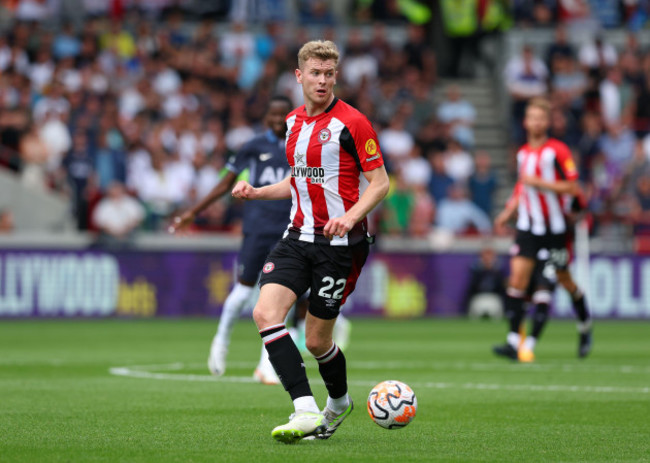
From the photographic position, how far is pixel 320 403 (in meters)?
9.92

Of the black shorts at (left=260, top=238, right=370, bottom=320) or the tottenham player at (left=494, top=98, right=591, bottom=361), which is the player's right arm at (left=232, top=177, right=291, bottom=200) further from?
the tottenham player at (left=494, top=98, right=591, bottom=361)

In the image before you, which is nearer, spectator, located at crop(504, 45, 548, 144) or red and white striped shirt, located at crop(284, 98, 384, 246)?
red and white striped shirt, located at crop(284, 98, 384, 246)

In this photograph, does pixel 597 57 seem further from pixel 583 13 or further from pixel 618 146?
pixel 618 146

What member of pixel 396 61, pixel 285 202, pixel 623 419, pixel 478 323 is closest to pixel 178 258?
pixel 478 323

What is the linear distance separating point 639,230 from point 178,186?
898 cm

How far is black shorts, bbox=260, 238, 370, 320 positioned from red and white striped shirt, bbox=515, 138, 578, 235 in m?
6.90

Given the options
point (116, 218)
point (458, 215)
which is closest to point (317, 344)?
point (116, 218)

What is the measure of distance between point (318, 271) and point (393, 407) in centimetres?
99

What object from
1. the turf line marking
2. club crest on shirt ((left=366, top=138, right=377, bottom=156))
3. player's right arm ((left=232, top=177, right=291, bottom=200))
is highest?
club crest on shirt ((left=366, top=138, right=377, bottom=156))

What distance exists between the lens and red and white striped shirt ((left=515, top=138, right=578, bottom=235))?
14.4m

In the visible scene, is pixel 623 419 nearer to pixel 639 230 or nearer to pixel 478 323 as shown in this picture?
pixel 478 323

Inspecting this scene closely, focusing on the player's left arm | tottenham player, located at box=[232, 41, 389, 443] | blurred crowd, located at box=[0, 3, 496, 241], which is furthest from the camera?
blurred crowd, located at box=[0, 3, 496, 241]

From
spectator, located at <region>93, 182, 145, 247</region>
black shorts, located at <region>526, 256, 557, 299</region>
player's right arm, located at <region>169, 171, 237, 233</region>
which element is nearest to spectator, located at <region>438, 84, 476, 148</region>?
spectator, located at <region>93, 182, 145, 247</region>

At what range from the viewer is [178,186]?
24062mm
